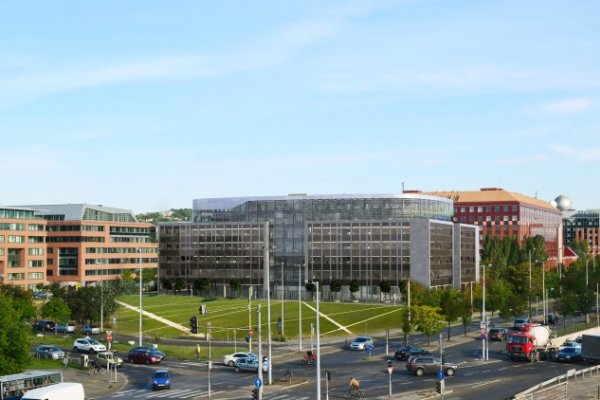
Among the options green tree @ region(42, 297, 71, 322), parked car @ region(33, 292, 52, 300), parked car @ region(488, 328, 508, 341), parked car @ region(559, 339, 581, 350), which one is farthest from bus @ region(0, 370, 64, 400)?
parked car @ region(33, 292, 52, 300)

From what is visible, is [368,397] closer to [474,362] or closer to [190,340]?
[474,362]

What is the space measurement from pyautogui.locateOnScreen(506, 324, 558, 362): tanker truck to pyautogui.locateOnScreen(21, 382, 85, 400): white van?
163 ft

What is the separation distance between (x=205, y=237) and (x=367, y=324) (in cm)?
7239

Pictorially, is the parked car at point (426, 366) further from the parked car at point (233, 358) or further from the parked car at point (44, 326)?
the parked car at point (44, 326)

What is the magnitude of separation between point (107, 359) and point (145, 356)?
23.5ft

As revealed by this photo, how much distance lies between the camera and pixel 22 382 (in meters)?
66.9

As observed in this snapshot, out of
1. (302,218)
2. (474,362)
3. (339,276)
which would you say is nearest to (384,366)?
(474,362)

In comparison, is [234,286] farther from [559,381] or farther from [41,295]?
[559,381]

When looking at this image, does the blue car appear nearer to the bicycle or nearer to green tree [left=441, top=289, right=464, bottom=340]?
the bicycle

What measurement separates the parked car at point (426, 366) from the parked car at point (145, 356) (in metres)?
29.2

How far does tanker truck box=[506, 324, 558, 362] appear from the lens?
3627 inches

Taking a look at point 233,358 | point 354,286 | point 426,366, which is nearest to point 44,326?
point 233,358

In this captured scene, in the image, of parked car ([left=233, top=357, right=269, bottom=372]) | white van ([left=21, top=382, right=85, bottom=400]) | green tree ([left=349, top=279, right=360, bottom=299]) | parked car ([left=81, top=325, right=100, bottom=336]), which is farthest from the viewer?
green tree ([left=349, top=279, right=360, bottom=299])

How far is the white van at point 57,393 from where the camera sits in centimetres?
6073
